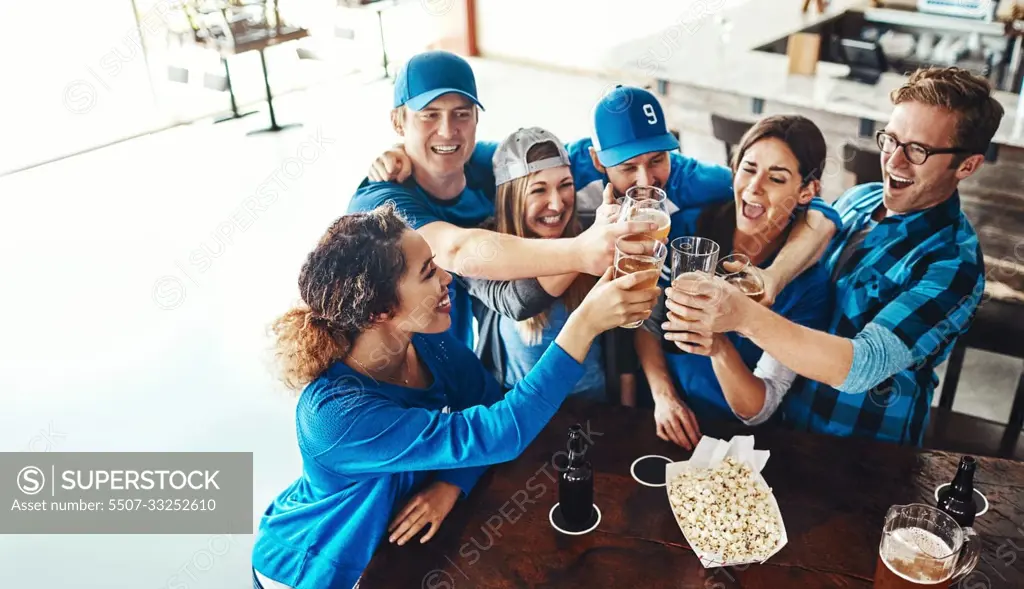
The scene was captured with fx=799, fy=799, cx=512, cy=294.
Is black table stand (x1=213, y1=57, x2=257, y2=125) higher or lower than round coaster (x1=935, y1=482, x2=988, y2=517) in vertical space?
lower

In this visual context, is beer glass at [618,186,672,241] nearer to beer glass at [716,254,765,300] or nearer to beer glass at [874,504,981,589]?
beer glass at [716,254,765,300]

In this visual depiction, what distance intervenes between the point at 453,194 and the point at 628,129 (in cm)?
59

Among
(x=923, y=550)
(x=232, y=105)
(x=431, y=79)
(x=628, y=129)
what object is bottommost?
(x=232, y=105)

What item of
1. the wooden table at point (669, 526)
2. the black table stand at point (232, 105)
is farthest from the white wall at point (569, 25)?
the wooden table at point (669, 526)

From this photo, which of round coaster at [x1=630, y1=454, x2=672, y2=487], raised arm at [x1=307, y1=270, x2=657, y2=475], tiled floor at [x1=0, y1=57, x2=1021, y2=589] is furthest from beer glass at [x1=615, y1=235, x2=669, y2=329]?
tiled floor at [x1=0, y1=57, x2=1021, y2=589]

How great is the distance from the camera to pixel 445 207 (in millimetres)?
2447

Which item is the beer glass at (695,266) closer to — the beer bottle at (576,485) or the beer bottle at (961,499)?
the beer bottle at (576,485)

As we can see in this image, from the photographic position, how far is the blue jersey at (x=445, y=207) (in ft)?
7.52

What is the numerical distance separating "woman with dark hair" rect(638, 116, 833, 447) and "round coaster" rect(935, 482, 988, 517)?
447 millimetres

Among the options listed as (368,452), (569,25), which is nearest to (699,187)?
(368,452)

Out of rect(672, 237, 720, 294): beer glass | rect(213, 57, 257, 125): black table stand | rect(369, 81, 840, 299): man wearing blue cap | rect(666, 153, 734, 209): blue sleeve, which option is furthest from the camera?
rect(213, 57, 257, 125): black table stand

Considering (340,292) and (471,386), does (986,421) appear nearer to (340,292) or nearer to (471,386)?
(471,386)

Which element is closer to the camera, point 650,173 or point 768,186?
point 768,186

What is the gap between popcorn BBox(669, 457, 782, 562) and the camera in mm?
1630
